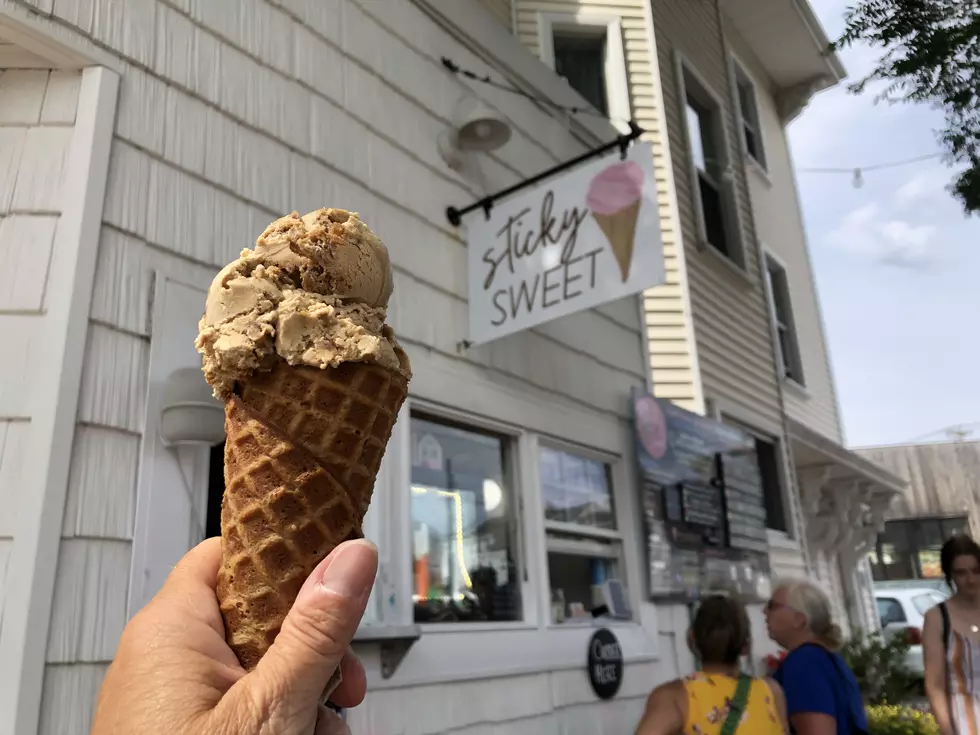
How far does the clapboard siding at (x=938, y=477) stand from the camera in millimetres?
18188

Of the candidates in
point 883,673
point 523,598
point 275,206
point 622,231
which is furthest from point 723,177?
point 275,206

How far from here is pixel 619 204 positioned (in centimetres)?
378

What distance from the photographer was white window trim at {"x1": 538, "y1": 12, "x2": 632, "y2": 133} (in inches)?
301

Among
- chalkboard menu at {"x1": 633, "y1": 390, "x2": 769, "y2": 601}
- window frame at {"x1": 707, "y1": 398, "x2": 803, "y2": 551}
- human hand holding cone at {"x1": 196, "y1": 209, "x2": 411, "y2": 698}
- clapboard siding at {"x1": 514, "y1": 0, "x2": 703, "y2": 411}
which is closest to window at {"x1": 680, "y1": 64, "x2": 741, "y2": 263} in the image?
clapboard siding at {"x1": 514, "y1": 0, "x2": 703, "y2": 411}

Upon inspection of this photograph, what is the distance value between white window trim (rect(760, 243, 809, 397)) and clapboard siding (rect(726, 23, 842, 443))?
0.19 feet

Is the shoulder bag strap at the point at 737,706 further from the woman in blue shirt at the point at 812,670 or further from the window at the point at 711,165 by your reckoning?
the window at the point at 711,165

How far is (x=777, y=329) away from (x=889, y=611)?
16.9 ft

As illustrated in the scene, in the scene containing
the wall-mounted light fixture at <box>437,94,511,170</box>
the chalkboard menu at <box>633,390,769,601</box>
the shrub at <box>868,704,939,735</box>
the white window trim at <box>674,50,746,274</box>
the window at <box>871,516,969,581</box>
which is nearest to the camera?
the wall-mounted light fixture at <box>437,94,511,170</box>

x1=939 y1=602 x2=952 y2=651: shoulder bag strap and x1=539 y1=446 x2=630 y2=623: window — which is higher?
x1=539 y1=446 x2=630 y2=623: window

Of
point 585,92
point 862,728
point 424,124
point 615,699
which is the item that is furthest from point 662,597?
point 585,92

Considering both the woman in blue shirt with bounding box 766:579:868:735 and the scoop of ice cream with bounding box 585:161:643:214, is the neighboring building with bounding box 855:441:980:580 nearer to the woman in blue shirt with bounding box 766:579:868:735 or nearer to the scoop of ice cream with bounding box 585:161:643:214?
the woman in blue shirt with bounding box 766:579:868:735

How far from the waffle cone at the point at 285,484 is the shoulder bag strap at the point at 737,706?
225cm

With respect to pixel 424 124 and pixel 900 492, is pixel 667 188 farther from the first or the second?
pixel 900 492

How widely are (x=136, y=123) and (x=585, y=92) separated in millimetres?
6208
